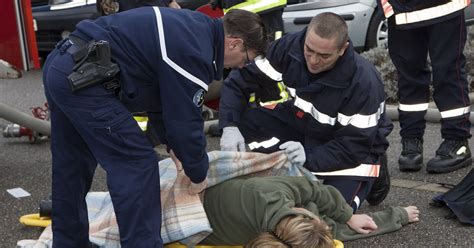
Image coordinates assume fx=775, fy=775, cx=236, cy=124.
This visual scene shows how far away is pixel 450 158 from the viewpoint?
166 inches

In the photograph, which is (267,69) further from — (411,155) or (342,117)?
(411,155)

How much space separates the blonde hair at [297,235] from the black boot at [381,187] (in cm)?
102

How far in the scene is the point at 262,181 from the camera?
10.1 feet

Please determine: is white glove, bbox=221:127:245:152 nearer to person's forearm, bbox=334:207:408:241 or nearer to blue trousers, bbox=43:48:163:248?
person's forearm, bbox=334:207:408:241

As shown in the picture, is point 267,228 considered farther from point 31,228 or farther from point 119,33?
point 31,228

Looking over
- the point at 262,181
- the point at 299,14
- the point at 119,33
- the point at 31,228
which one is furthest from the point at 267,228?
the point at 299,14

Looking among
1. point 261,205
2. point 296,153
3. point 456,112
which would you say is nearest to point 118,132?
point 261,205

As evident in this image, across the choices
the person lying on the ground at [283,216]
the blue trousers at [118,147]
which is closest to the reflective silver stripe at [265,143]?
the person lying on the ground at [283,216]

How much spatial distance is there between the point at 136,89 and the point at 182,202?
1.78 feet

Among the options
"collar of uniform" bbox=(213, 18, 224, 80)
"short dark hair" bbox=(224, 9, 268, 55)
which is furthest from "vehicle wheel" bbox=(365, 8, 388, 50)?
"collar of uniform" bbox=(213, 18, 224, 80)

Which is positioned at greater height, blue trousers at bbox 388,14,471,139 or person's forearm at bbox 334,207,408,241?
blue trousers at bbox 388,14,471,139

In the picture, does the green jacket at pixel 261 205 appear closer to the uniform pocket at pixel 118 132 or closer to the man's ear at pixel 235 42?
the uniform pocket at pixel 118 132

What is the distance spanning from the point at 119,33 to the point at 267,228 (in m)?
0.90

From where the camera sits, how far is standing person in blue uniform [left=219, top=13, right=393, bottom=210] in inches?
138
